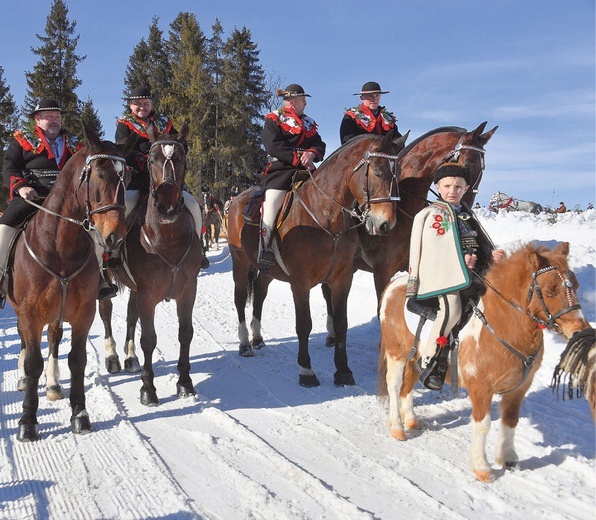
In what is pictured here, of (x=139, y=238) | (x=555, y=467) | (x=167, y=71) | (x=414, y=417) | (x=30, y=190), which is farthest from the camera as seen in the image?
(x=167, y=71)

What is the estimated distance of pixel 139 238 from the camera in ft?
19.7

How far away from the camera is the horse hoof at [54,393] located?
5.86 metres

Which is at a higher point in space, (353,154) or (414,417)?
(353,154)

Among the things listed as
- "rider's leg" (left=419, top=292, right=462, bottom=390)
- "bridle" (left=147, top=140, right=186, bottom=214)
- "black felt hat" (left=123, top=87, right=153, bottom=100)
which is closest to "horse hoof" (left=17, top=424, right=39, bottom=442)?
"bridle" (left=147, top=140, right=186, bottom=214)

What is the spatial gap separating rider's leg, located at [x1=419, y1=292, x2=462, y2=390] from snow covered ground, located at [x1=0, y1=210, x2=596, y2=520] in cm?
67

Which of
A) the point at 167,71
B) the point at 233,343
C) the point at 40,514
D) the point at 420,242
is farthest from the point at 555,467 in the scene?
the point at 167,71

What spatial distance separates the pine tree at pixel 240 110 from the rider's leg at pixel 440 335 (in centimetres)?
3067

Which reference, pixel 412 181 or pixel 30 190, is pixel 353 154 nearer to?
pixel 412 181

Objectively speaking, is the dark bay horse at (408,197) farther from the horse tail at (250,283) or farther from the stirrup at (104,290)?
the stirrup at (104,290)

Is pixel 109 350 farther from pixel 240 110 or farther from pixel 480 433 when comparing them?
pixel 240 110

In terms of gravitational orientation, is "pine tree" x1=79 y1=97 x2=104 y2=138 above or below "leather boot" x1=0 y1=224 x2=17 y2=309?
above

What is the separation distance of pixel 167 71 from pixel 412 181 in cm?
3679

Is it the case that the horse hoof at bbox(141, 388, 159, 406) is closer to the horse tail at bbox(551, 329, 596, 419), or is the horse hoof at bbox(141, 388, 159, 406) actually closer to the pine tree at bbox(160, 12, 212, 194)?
the horse tail at bbox(551, 329, 596, 419)

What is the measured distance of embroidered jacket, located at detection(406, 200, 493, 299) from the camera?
4.03m
